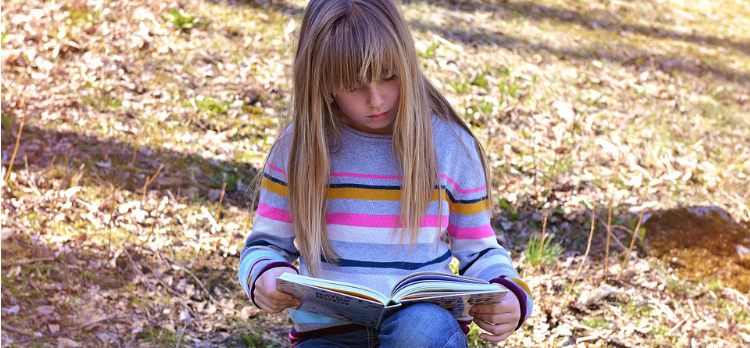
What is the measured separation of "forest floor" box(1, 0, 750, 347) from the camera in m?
3.30

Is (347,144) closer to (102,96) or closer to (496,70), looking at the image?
(102,96)

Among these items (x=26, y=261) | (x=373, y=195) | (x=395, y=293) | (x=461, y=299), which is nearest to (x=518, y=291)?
(x=461, y=299)

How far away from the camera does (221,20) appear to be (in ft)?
19.1

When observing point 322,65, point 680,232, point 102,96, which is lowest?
point 680,232

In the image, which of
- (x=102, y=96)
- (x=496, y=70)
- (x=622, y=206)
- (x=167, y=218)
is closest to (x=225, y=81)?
(x=102, y=96)

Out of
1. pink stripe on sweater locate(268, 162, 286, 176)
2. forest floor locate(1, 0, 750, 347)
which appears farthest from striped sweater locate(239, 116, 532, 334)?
forest floor locate(1, 0, 750, 347)

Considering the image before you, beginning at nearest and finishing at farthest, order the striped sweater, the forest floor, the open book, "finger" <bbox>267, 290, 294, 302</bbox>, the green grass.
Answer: the open book < "finger" <bbox>267, 290, 294, 302</bbox> < the striped sweater < the forest floor < the green grass

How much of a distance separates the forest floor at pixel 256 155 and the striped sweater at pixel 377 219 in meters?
1.03

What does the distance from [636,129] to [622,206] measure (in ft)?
3.57

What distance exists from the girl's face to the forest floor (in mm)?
1420

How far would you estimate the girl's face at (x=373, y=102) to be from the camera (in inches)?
80.0

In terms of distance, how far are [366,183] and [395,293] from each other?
0.50 meters

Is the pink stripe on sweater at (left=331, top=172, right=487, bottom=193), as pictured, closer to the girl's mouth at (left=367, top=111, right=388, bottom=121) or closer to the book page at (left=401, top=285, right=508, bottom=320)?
the girl's mouth at (left=367, top=111, right=388, bottom=121)

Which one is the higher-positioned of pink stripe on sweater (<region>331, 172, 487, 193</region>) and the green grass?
pink stripe on sweater (<region>331, 172, 487, 193</region>)
